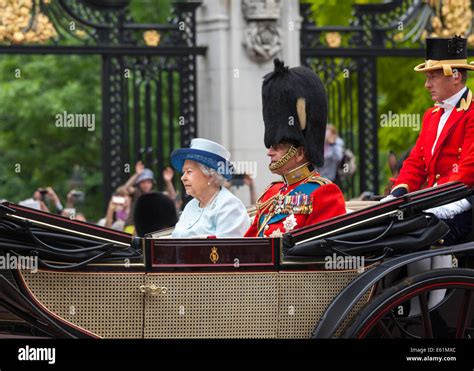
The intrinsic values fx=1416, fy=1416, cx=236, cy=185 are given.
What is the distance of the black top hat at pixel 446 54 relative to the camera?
7551 mm

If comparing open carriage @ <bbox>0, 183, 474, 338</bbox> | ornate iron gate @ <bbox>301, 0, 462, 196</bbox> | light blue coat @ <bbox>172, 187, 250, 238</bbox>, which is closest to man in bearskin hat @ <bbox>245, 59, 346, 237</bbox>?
light blue coat @ <bbox>172, 187, 250, 238</bbox>

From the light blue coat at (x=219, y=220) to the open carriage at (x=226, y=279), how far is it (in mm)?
536

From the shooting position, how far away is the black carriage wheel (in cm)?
655

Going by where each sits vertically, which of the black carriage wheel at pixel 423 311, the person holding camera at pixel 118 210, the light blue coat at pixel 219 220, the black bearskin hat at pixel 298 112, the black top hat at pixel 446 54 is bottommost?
the black carriage wheel at pixel 423 311

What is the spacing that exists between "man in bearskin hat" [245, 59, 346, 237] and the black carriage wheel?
0.67 meters

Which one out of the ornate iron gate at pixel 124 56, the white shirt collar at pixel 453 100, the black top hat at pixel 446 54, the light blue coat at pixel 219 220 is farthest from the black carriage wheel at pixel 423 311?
the ornate iron gate at pixel 124 56

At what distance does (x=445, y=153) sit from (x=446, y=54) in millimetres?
530

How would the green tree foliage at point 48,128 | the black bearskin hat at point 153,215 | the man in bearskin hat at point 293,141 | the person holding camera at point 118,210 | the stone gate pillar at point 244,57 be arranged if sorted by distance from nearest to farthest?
the man in bearskin hat at point 293,141, the black bearskin hat at point 153,215, the person holding camera at point 118,210, the stone gate pillar at point 244,57, the green tree foliage at point 48,128

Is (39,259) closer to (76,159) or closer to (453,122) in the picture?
(453,122)

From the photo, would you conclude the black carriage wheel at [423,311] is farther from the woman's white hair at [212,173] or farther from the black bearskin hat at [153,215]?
the black bearskin hat at [153,215]

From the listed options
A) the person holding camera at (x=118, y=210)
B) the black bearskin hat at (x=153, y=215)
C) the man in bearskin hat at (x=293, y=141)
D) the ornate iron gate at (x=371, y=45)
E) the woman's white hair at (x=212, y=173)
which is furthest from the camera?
the ornate iron gate at (x=371, y=45)

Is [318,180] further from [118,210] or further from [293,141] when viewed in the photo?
[118,210]

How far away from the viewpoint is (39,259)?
6398mm

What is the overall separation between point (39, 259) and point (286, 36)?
8251mm
